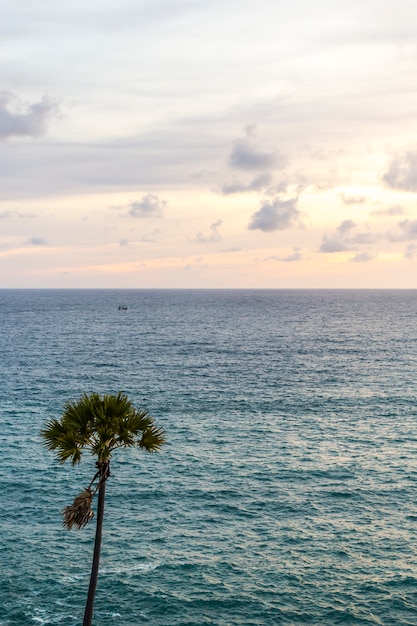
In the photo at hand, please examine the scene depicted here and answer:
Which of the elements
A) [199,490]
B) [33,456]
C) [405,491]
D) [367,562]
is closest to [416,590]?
[367,562]

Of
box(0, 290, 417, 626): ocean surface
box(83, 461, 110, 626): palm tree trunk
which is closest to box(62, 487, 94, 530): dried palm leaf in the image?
box(83, 461, 110, 626): palm tree trunk

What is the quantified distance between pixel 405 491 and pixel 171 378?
203ft

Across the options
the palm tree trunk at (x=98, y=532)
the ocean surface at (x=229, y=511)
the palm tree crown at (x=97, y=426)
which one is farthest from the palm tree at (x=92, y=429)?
the ocean surface at (x=229, y=511)

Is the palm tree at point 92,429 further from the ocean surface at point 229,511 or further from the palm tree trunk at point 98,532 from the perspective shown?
the ocean surface at point 229,511

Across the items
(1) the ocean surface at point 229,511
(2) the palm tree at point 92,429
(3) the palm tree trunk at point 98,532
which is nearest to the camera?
(2) the palm tree at point 92,429

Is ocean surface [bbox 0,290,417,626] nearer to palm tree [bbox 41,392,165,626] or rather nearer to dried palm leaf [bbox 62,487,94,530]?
dried palm leaf [bbox 62,487,94,530]

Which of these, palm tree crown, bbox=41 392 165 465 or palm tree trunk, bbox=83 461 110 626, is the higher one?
palm tree crown, bbox=41 392 165 465

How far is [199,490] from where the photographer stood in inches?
2351

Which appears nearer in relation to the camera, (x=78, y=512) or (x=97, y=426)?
(x=97, y=426)

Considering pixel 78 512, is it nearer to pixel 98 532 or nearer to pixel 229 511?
pixel 98 532

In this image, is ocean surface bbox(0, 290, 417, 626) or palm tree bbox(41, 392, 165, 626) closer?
palm tree bbox(41, 392, 165, 626)

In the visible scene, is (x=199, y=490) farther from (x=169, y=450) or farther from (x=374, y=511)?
(x=374, y=511)

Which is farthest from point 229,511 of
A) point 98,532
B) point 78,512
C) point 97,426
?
point 97,426

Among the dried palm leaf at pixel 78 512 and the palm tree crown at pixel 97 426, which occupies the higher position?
the palm tree crown at pixel 97 426
